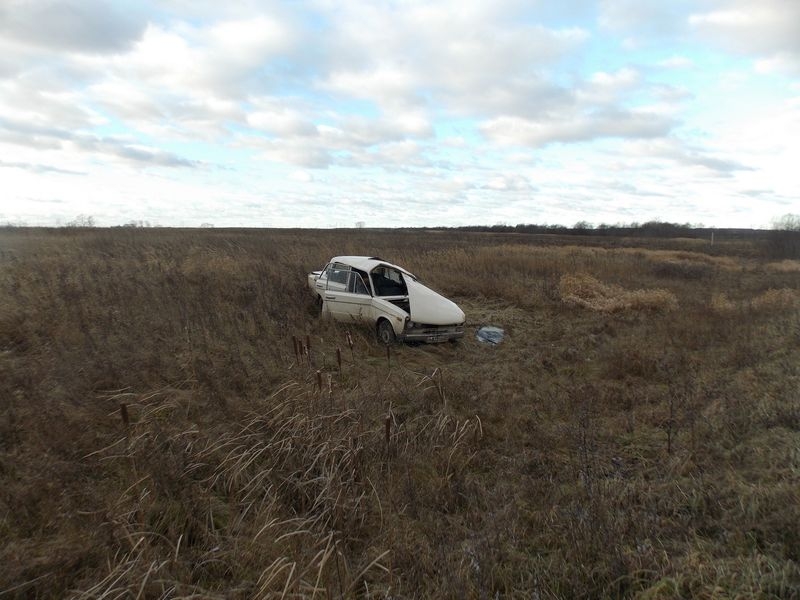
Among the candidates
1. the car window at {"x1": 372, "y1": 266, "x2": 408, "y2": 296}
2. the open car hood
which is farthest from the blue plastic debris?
the car window at {"x1": 372, "y1": 266, "x2": 408, "y2": 296}

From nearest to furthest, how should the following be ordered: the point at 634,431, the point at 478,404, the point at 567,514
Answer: the point at 567,514, the point at 634,431, the point at 478,404

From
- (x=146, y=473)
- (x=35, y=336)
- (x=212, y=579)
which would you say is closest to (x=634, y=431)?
(x=212, y=579)

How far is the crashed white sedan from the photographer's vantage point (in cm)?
919

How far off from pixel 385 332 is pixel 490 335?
261cm

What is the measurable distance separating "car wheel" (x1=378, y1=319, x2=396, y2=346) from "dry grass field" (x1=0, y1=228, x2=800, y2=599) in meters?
0.33

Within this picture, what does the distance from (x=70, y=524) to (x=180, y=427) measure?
5.12 ft

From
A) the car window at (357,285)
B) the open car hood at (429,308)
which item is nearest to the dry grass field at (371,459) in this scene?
the open car hood at (429,308)

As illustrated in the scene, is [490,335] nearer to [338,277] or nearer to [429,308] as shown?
[429,308]

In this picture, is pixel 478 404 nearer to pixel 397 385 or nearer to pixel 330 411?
pixel 397 385

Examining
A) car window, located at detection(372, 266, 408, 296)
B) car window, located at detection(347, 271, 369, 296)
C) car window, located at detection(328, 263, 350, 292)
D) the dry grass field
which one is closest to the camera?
the dry grass field

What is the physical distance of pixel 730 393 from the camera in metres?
6.52

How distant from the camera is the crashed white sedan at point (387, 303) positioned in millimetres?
9188

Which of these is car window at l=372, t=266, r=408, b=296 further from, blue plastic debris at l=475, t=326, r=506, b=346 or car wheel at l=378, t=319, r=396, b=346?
blue plastic debris at l=475, t=326, r=506, b=346

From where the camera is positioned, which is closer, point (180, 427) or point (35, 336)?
point (180, 427)
